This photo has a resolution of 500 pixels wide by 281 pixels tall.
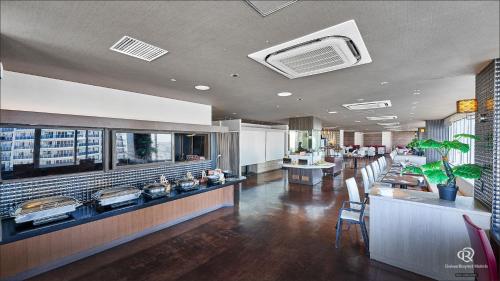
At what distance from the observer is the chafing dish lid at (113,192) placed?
289 centimetres

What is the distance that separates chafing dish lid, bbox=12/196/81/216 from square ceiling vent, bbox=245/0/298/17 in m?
3.08

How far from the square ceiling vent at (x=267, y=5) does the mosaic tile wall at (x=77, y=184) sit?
3.22 meters

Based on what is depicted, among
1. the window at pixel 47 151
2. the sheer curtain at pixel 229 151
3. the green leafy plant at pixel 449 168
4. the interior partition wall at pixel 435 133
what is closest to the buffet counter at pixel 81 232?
the window at pixel 47 151

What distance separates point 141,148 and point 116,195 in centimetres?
94

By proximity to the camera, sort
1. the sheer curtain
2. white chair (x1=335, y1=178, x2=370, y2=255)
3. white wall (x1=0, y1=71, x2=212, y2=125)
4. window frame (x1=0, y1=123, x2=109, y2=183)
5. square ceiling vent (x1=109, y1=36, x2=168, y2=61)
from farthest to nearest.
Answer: the sheer curtain < white chair (x1=335, y1=178, x2=370, y2=255) < white wall (x1=0, y1=71, x2=212, y2=125) < window frame (x1=0, y1=123, x2=109, y2=183) < square ceiling vent (x1=109, y1=36, x2=168, y2=61)

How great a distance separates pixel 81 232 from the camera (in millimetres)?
2615

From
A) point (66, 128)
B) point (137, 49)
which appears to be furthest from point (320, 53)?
point (66, 128)

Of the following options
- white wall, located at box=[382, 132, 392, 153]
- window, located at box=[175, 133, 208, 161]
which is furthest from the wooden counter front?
white wall, located at box=[382, 132, 392, 153]

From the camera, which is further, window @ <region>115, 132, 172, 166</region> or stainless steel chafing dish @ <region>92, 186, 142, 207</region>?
window @ <region>115, 132, 172, 166</region>

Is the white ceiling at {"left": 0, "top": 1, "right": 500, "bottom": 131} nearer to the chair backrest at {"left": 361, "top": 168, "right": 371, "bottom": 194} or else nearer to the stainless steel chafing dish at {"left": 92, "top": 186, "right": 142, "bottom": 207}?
the stainless steel chafing dish at {"left": 92, "top": 186, "right": 142, "bottom": 207}

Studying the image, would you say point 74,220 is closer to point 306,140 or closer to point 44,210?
point 44,210

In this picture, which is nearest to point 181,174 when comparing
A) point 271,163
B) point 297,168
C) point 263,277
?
point 263,277

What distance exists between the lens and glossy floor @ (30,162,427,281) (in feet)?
7.77

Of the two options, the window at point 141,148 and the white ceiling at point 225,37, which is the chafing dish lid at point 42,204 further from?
the white ceiling at point 225,37
